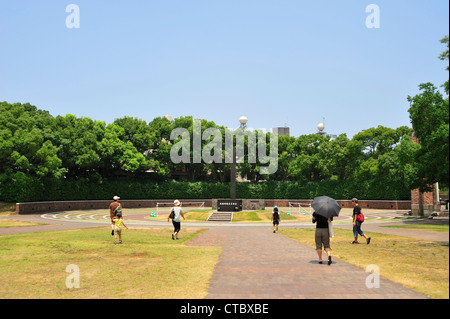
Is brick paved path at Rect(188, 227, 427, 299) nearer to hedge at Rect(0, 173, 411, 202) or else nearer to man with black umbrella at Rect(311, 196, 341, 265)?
man with black umbrella at Rect(311, 196, 341, 265)

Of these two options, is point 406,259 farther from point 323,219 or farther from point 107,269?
point 107,269

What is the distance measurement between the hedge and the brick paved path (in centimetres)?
3774

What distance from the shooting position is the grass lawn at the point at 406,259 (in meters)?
8.54

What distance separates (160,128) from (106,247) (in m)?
47.4

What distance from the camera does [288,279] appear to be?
359 inches

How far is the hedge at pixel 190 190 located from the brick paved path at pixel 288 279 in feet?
124

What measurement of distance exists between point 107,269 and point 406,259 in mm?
9324

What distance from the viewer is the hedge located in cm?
4479

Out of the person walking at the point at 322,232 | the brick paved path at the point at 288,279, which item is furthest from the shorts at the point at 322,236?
the brick paved path at the point at 288,279

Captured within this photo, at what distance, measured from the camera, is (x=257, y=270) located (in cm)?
1033

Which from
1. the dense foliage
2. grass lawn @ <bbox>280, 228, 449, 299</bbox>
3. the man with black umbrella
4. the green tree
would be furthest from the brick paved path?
the dense foliage

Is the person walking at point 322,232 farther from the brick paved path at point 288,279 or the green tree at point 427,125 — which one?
the green tree at point 427,125

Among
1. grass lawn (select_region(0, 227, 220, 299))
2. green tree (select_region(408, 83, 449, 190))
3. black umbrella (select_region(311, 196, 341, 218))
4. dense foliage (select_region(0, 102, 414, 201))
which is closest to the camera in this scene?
grass lawn (select_region(0, 227, 220, 299))
